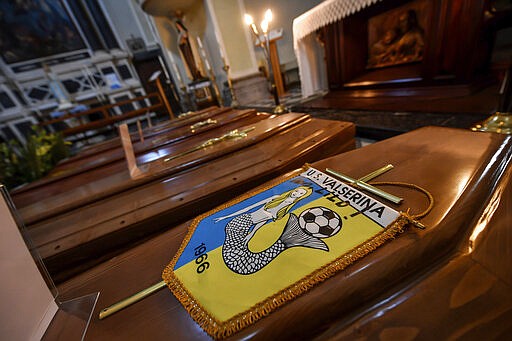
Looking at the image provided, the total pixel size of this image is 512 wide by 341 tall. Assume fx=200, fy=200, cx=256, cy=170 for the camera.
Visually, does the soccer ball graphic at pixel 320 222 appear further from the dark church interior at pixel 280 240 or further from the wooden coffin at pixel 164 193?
the wooden coffin at pixel 164 193

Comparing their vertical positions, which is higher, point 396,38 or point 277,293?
point 396,38

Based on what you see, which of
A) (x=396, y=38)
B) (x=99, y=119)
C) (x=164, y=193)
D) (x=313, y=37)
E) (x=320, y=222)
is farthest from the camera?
(x=99, y=119)

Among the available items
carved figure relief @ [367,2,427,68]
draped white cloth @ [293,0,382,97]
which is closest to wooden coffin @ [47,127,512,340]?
draped white cloth @ [293,0,382,97]

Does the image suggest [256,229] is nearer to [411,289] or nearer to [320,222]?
[320,222]

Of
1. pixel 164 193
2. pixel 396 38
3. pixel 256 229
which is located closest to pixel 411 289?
pixel 256 229

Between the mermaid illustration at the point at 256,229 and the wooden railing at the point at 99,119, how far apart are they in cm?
578

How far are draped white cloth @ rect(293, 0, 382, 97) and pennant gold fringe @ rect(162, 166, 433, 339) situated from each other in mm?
2950

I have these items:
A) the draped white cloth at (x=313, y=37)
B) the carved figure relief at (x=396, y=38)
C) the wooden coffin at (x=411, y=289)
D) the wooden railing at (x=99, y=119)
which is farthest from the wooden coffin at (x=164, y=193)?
the wooden railing at (x=99, y=119)

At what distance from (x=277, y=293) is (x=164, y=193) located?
712 millimetres

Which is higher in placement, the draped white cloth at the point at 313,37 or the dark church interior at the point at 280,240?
the draped white cloth at the point at 313,37

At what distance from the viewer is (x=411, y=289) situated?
13.5 inches

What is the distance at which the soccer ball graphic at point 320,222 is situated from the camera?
1.40 feet

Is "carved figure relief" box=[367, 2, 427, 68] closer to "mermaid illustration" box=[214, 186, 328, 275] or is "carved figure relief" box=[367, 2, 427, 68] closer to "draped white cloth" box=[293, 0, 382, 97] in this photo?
"draped white cloth" box=[293, 0, 382, 97]

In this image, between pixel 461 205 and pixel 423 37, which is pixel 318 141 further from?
pixel 423 37
